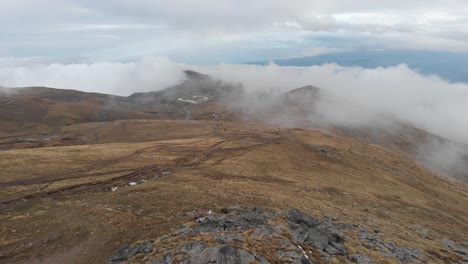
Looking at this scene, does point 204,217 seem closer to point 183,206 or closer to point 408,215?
point 183,206

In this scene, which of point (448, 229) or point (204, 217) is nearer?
point (204, 217)

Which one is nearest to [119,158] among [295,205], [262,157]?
[262,157]

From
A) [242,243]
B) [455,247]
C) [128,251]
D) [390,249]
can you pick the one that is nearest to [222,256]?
[242,243]

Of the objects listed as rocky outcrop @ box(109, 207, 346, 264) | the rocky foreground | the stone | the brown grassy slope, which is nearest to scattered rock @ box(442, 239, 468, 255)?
the brown grassy slope

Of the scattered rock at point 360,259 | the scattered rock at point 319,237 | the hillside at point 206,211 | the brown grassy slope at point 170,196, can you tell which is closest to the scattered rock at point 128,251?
the hillside at point 206,211

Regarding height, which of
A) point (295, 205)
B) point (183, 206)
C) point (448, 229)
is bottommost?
point (448, 229)

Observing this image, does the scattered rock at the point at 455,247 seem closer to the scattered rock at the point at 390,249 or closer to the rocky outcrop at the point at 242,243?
the scattered rock at the point at 390,249
